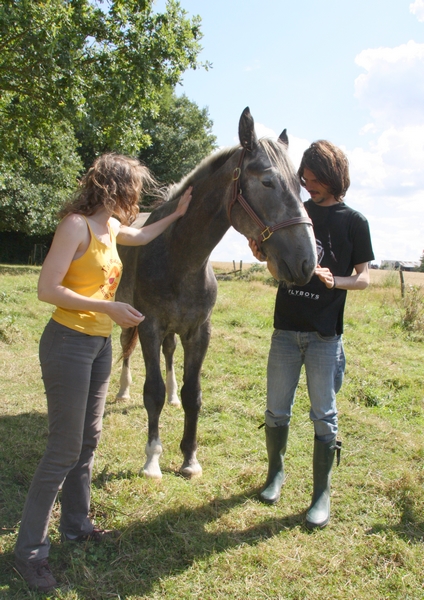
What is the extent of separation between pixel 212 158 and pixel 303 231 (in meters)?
1.11

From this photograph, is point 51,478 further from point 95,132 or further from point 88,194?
point 95,132

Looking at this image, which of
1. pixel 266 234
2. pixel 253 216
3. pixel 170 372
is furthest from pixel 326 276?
pixel 170 372

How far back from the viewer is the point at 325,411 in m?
2.83

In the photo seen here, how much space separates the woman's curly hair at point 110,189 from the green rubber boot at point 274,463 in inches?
69.7

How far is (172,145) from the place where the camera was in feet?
84.0

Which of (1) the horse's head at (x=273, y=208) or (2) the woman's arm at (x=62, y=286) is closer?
(2) the woman's arm at (x=62, y=286)

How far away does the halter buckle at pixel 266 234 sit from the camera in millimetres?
2532

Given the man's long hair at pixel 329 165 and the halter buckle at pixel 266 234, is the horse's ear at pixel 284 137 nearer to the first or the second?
the man's long hair at pixel 329 165

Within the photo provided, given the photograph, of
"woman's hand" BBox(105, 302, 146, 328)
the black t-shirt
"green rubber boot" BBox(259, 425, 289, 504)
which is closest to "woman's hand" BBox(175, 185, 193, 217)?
the black t-shirt

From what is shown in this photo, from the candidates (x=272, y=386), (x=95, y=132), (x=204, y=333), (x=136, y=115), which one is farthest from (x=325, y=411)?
(x=136, y=115)

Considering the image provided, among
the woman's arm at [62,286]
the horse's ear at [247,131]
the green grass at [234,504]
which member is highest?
the horse's ear at [247,131]

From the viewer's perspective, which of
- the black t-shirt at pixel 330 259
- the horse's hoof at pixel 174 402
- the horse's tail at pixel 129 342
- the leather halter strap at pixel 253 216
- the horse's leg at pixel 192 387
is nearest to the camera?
the leather halter strap at pixel 253 216

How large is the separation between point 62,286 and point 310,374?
5.42 feet

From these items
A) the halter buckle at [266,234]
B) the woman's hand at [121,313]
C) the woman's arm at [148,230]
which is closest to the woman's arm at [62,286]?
the woman's hand at [121,313]
